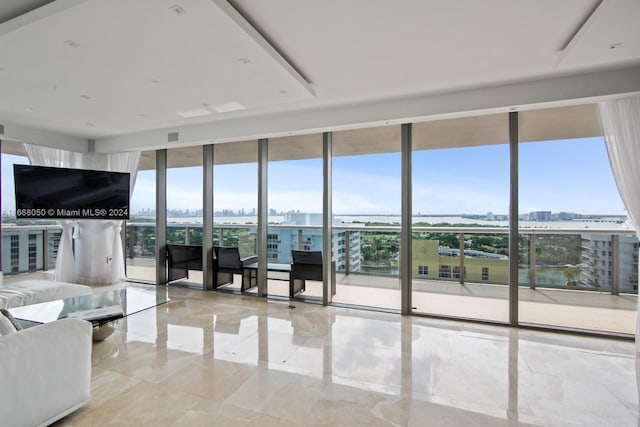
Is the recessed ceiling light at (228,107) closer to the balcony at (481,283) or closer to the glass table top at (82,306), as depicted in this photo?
the balcony at (481,283)

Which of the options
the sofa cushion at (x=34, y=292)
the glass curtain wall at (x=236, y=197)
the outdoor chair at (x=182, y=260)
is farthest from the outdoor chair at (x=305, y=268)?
the sofa cushion at (x=34, y=292)

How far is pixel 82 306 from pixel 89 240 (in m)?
2.90

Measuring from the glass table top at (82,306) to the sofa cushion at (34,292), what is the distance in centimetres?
12

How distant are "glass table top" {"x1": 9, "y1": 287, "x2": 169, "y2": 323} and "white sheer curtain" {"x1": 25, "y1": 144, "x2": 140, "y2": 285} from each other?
5.87 ft

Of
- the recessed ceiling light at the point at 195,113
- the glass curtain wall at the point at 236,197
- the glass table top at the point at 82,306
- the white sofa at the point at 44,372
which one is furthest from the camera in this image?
the glass curtain wall at the point at 236,197

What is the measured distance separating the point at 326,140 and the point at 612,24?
3.23 meters

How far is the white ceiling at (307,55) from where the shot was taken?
213 cm

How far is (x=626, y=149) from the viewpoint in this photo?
10.7 feet

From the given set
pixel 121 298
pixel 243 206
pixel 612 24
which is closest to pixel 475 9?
pixel 612 24

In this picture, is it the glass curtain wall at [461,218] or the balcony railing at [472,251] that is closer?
the balcony railing at [472,251]

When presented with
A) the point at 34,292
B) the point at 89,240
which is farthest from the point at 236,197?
the point at 89,240

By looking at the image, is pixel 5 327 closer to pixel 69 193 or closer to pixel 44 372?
pixel 44 372

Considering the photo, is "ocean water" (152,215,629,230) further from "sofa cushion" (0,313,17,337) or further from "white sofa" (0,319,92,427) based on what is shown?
"sofa cushion" (0,313,17,337)

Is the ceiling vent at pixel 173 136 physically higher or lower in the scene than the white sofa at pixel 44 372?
higher
